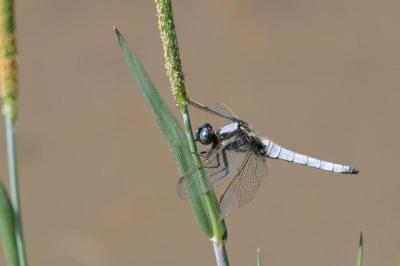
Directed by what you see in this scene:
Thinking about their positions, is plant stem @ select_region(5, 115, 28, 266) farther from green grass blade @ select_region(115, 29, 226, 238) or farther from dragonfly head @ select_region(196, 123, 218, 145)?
dragonfly head @ select_region(196, 123, 218, 145)

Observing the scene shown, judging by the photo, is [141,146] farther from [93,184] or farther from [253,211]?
[253,211]

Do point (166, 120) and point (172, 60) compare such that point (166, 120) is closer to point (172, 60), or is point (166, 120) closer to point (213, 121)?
point (172, 60)

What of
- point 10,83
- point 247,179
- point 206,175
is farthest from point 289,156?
point 10,83

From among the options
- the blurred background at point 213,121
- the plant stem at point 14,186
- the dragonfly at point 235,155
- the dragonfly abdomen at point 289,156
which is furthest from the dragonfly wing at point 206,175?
the blurred background at point 213,121

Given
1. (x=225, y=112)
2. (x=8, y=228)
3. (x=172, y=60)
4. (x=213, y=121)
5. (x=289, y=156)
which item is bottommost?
(x=213, y=121)

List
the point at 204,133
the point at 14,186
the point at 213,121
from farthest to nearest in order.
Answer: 1. the point at 213,121
2. the point at 204,133
3. the point at 14,186

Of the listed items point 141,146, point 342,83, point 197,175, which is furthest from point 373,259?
point 197,175
